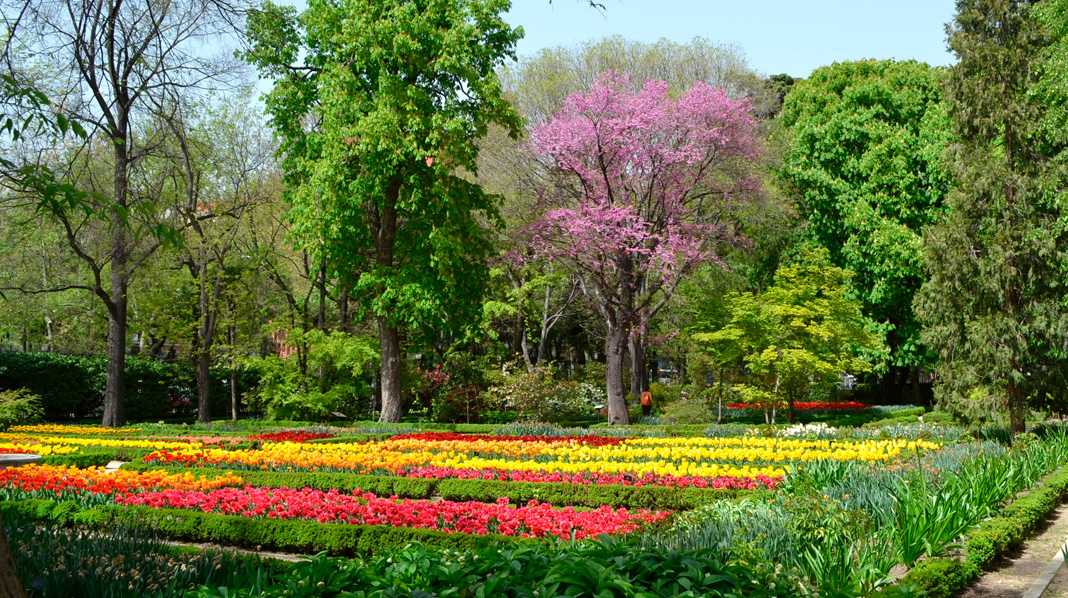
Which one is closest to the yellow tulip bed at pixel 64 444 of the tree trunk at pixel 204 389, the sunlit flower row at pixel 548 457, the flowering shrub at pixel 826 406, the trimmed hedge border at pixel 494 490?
Answer: the sunlit flower row at pixel 548 457

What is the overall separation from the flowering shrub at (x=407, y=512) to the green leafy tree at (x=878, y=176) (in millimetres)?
17128

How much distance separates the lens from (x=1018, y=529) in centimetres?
691

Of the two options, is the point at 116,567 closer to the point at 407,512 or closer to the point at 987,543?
the point at 407,512

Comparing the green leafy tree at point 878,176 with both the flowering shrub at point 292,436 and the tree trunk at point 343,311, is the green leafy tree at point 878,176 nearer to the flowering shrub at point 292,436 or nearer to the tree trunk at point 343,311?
the tree trunk at point 343,311

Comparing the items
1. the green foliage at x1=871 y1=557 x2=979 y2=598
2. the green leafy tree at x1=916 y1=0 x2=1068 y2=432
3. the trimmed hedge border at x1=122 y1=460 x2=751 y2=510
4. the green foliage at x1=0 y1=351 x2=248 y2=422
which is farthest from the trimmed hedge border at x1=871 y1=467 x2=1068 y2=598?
the green foliage at x1=0 y1=351 x2=248 y2=422

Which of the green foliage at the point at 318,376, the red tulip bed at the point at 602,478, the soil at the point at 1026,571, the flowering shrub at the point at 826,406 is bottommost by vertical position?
the soil at the point at 1026,571

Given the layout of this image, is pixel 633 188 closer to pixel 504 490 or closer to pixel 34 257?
pixel 504 490

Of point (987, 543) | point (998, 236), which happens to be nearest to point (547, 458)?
point (987, 543)

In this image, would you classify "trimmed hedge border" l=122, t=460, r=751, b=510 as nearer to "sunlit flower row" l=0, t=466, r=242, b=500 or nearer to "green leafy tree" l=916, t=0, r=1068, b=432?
"sunlit flower row" l=0, t=466, r=242, b=500

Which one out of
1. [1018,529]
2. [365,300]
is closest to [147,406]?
[365,300]

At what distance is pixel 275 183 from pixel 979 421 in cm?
2181

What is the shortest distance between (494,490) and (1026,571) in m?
5.25

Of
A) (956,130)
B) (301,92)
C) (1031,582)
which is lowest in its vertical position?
(1031,582)

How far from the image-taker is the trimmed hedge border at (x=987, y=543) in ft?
16.8
